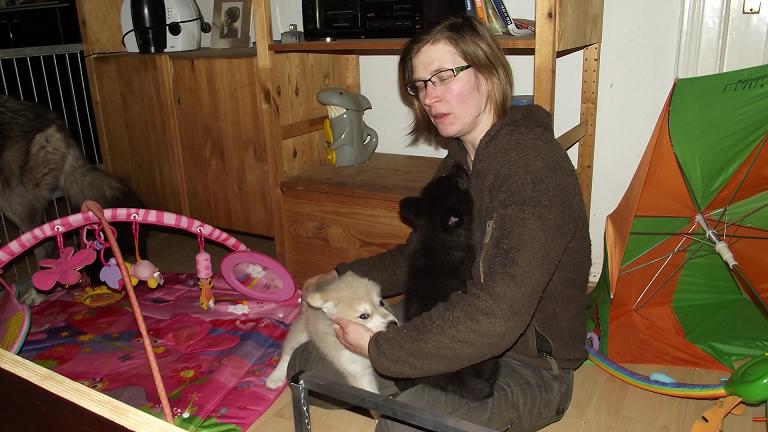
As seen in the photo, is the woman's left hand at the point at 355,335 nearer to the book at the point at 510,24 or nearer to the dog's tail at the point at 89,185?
the book at the point at 510,24

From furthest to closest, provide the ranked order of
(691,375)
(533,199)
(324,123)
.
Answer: (324,123), (691,375), (533,199)

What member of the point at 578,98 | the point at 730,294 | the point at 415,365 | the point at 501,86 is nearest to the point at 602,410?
the point at 730,294

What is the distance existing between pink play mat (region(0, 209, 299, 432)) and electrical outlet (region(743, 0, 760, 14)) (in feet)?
6.79

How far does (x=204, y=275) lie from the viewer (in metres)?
2.41

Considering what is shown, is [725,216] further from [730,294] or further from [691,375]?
[691,375]

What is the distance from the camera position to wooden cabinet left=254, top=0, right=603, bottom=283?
240cm

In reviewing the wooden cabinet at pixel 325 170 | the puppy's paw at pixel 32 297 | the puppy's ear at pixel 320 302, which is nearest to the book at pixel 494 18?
the wooden cabinet at pixel 325 170

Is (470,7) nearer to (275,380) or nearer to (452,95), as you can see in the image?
(452,95)

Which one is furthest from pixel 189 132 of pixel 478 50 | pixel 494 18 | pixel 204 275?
pixel 478 50

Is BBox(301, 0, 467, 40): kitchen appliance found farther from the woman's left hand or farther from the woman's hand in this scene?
the woman's left hand

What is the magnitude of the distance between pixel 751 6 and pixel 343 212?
1.77 metres

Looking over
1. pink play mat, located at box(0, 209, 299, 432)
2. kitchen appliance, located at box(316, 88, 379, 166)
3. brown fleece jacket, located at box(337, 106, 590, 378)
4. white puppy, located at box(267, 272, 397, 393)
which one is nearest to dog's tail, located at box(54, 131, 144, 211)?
pink play mat, located at box(0, 209, 299, 432)

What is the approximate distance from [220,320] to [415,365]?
1.45 m

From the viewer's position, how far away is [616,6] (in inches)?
95.6
